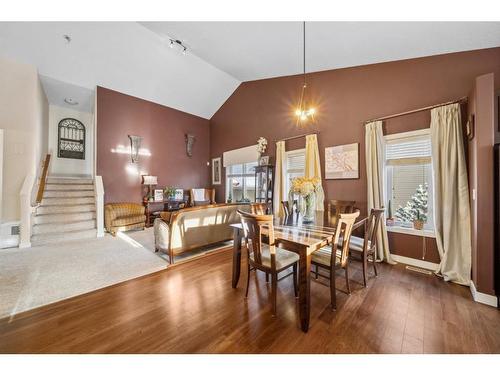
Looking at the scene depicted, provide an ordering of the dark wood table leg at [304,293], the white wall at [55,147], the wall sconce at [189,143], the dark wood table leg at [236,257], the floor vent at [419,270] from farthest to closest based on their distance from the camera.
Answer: the wall sconce at [189,143] < the white wall at [55,147] < the floor vent at [419,270] < the dark wood table leg at [236,257] < the dark wood table leg at [304,293]

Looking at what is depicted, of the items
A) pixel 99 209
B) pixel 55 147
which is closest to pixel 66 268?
pixel 99 209

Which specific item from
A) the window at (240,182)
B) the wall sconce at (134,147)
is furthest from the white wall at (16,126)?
the window at (240,182)

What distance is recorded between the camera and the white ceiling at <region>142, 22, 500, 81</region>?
2529 mm

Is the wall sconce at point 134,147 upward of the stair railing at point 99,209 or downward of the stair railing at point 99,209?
upward

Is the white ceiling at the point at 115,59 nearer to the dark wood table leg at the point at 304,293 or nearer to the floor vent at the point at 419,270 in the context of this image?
the dark wood table leg at the point at 304,293

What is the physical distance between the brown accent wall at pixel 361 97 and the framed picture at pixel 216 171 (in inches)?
71.4

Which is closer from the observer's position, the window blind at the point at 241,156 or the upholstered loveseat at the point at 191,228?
the upholstered loveseat at the point at 191,228

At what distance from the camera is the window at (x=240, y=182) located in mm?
6176

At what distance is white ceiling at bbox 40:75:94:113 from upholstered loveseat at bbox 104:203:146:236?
3.18 m

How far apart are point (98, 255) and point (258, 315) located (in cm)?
310
